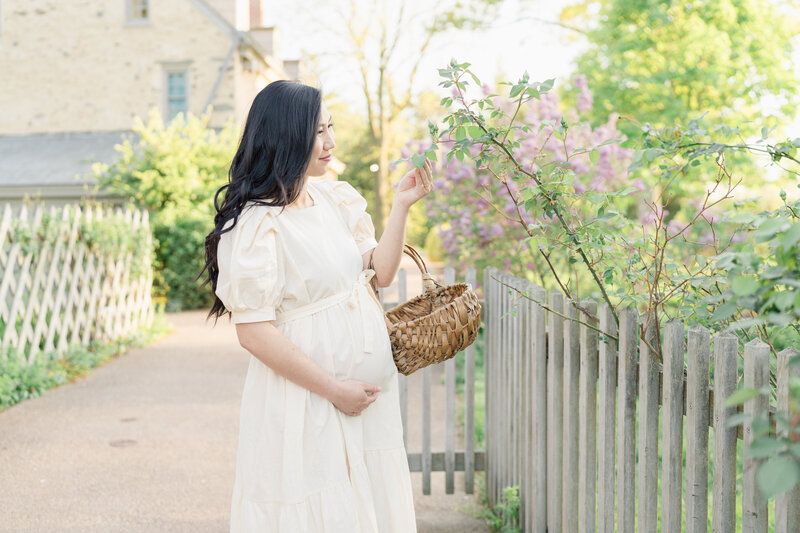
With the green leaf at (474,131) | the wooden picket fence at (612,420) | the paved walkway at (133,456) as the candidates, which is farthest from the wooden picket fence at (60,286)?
the green leaf at (474,131)

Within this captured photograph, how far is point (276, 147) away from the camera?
217cm

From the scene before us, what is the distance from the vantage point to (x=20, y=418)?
6348 mm

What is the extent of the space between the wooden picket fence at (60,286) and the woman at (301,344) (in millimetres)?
6036

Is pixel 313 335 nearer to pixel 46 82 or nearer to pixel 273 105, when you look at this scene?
pixel 273 105

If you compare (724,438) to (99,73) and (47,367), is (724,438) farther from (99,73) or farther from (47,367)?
(99,73)

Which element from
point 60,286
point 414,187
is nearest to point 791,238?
point 414,187

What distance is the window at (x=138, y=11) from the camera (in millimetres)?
19359

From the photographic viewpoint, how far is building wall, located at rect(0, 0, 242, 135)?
19.1 m

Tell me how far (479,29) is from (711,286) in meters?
21.4

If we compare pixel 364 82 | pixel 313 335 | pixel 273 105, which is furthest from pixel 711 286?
pixel 364 82

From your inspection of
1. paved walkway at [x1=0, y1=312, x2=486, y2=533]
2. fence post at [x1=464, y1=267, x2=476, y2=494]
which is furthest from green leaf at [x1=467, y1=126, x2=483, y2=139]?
paved walkway at [x1=0, y1=312, x2=486, y2=533]

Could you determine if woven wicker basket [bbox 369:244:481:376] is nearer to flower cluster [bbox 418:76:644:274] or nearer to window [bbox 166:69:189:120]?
flower cluster [bbox 418:76:644:274]

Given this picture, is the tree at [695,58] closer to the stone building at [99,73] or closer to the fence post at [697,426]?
the stone building at [99,73]

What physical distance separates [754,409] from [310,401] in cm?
114
